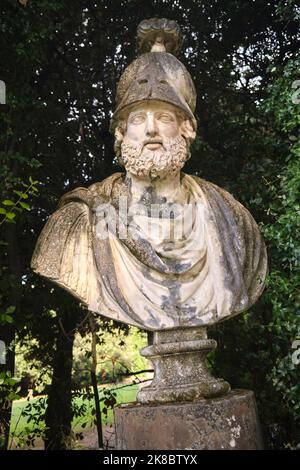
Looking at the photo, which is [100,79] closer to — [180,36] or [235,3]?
[235,3]

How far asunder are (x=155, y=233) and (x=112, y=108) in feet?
10.3

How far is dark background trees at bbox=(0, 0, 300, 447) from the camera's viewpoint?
479 centimetres

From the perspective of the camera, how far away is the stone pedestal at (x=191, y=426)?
9.94 feet

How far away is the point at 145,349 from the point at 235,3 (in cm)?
419

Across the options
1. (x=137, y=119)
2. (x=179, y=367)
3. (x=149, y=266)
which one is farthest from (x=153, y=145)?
(x=179, y=367)

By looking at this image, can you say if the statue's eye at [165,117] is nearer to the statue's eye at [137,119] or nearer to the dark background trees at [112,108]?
the statue's eye at [137,119]

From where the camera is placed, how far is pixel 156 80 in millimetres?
3715

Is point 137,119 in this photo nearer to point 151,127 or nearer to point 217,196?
point 151,127

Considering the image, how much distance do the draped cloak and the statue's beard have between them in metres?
0.27

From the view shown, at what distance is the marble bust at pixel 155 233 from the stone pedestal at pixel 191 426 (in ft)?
1.63

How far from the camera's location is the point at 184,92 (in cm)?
380

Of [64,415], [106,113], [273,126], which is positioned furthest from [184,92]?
[64,415]

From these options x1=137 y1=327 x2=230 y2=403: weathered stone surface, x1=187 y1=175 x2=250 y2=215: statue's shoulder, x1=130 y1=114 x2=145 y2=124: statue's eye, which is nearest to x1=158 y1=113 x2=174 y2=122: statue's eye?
x1=130 y1=114 x2=145 y2=124: statue's eye

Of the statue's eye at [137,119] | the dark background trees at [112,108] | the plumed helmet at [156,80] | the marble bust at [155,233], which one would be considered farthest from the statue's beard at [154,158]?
the dark background trees at [112,108]
